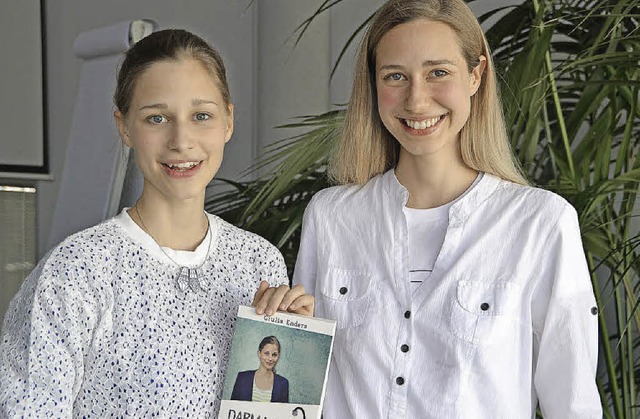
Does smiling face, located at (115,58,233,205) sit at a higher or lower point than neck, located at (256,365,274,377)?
higher

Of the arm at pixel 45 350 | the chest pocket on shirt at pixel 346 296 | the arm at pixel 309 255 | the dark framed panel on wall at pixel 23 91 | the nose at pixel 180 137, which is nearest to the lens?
the arm at pixel 45 350

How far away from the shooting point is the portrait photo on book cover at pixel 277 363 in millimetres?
1624

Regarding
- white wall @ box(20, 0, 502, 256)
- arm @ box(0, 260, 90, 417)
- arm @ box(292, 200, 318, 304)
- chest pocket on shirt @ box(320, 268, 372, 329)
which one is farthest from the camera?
white wall @ box(20, 0, 502, 256)

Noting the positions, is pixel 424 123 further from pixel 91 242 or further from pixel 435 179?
pixel 91 242

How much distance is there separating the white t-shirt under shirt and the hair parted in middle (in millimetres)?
64

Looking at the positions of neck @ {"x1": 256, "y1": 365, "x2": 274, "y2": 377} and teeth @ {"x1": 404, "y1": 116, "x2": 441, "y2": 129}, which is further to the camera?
teeth @ {"x1": 404, "y1": 116, "x2": 441, "y2": 129}

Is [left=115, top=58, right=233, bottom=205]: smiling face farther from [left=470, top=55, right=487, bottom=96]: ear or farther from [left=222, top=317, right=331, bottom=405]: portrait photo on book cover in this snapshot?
[left=470, top=55, right=487, bottom=96]: ear

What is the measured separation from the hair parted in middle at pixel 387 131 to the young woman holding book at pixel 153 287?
29 cm

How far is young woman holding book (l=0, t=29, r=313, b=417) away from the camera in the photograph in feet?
4.95

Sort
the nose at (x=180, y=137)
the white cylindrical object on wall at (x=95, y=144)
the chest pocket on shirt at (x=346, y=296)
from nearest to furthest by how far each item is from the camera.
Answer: the nose at (x=180, y=137)
the chest pocket on shirt at (x=346, y=296)
the white cylindrical object on wall at (x=95, y=144)

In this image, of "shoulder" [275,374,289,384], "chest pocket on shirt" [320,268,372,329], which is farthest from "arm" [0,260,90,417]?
"chest pocket on shirt" [320,268,372,329]

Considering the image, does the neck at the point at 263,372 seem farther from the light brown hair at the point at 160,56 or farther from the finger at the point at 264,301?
the light brown hair at the point at 160,56

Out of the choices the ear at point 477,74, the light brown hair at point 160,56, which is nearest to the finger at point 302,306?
the light brown hair at point 160,56

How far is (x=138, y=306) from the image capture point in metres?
1.60
